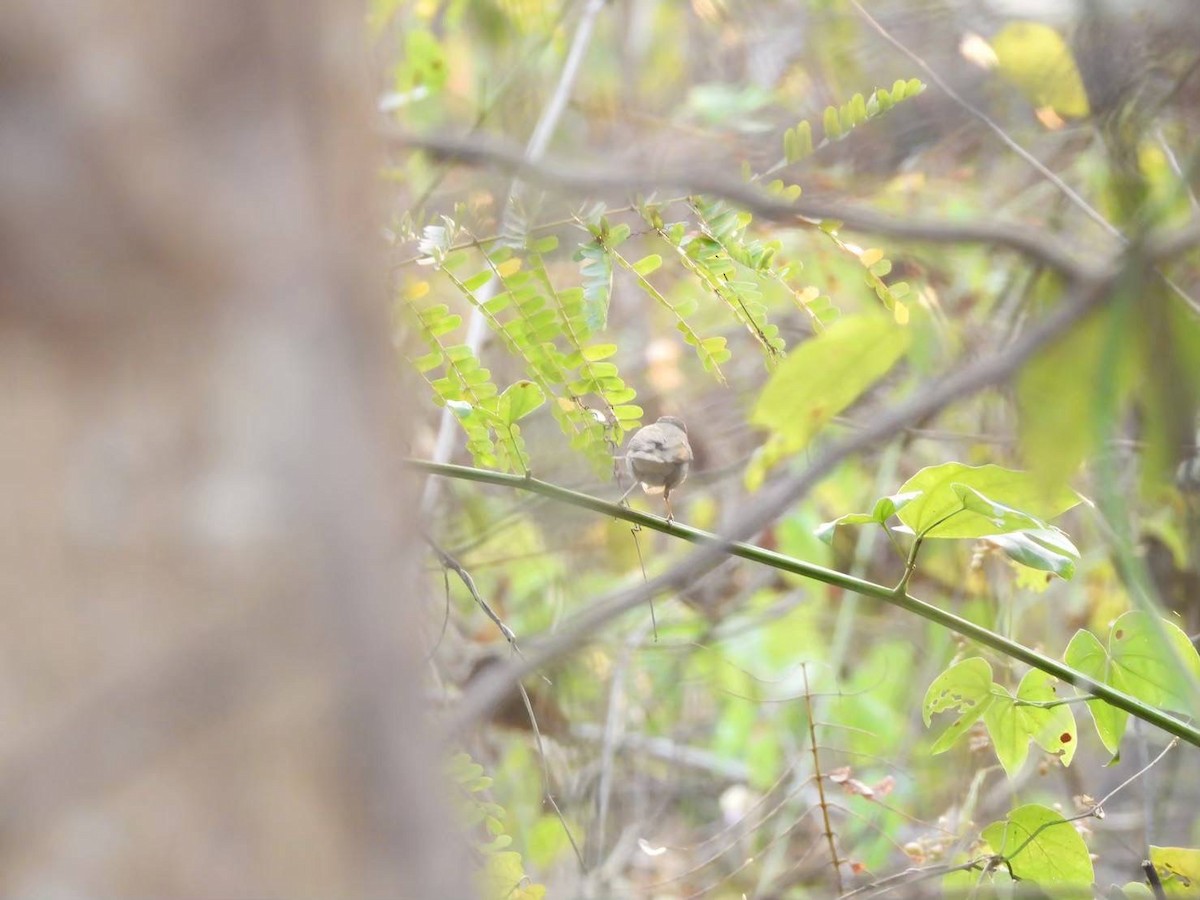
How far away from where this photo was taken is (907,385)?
65.8 inches

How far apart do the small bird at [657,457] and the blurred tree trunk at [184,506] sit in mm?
522

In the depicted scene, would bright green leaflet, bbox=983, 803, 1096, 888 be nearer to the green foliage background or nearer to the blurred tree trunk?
the green foliage background

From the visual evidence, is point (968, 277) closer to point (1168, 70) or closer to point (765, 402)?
point (1168, 70)

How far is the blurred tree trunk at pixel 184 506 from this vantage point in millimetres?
269

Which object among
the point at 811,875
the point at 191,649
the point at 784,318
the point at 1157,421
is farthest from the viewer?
the point at 784,318

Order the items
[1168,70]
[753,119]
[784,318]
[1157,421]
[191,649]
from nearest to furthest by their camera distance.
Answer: [191,649] → [1157,421] → [1168,70] → [784,318] → [753,119]

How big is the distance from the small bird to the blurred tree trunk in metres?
0.52

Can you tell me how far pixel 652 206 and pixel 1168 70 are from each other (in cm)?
33

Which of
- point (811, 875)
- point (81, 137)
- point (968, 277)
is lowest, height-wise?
point (811, 875)

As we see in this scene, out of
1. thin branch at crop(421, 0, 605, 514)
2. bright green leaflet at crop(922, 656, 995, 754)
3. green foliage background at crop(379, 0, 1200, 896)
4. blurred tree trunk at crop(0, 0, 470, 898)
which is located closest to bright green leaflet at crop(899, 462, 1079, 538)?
green foliage background at crop(379, 0, 1200, 896)

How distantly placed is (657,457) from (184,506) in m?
0.55

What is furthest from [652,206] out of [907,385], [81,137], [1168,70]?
[907,385]

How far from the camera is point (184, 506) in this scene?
28cm

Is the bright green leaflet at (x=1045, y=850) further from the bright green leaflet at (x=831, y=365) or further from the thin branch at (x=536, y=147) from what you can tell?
the thin branch at (x=536, y=147)
